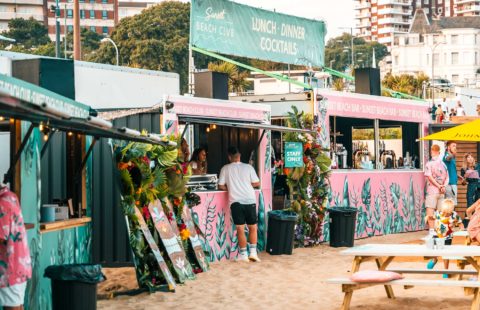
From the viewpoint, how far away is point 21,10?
14800 centimetres

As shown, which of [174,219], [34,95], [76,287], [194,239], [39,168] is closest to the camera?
[34,95]

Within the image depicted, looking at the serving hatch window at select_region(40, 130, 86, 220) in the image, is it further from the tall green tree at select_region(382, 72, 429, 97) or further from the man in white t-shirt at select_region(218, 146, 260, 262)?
the tall green tree at select_region(382, 72, 429, 97)

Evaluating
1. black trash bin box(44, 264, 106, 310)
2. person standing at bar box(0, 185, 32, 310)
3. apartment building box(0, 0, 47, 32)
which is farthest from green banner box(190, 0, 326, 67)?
apartment building box(0, 0, 47, 32)

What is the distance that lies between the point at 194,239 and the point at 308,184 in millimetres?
4332

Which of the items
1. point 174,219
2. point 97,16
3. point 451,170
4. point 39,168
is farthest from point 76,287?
point 97,16

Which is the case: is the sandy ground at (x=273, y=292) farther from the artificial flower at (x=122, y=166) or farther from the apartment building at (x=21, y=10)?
the apartment building at (x=21, y=10)

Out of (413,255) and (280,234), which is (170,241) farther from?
(280,234)

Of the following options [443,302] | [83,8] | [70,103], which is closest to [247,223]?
[443,302]

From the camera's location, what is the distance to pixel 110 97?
18016mm

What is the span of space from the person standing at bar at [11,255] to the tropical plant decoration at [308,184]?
34.1ft

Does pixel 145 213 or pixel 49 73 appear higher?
pixel 49 73

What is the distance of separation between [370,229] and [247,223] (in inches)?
210

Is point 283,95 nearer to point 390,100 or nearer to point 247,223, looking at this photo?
point 390,100

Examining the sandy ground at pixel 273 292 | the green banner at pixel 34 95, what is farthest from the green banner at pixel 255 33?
the green banner at pixel 34 95
